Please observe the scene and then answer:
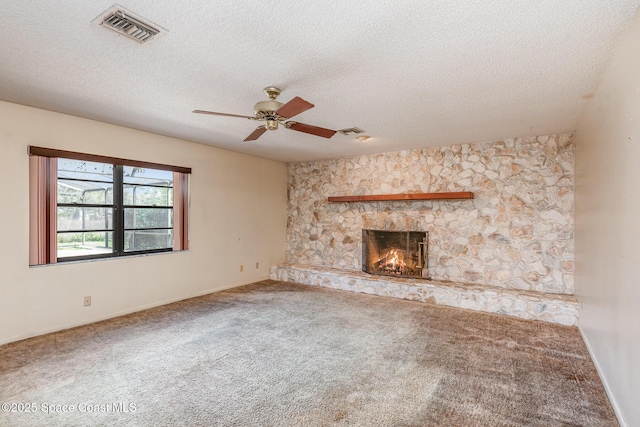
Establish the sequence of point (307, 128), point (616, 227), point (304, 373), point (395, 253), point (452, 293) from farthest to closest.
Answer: point (395, 253) < point (452, 293) < point (307, 128) < point (304, 373) < point (616, 227)

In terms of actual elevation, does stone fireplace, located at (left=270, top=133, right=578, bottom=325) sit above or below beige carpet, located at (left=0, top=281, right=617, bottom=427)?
above

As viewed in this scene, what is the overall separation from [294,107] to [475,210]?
3.57 m

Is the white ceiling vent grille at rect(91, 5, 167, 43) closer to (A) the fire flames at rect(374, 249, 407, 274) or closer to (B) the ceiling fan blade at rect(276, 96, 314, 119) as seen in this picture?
(B) the ceiling fan blade at rect(276, 96, 314, 119)

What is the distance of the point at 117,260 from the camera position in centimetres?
410

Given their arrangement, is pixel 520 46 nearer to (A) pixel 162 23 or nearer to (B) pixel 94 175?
(A) pixel 162 23

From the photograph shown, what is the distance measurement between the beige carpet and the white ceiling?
2.39 m

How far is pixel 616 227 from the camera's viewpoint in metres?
2.18

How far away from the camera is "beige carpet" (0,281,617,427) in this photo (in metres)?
2.11

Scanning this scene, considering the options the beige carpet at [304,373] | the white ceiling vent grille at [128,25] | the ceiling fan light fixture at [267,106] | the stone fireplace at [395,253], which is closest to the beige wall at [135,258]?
the beige carpet at [304,373]

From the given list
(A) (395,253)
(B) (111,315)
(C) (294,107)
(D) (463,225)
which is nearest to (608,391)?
(D) (463,225)

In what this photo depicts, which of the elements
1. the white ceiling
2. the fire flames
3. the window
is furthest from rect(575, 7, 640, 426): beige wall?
the window

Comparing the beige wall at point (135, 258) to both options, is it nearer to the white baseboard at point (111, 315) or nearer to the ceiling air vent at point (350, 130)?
the white baseboard at point (111, 315)

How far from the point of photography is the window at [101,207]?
3.51 metres

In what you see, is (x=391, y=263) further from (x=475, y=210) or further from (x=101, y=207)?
(x=101, y=207)
